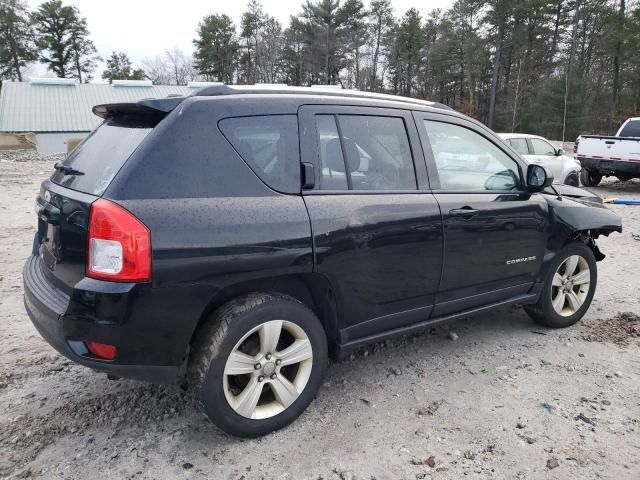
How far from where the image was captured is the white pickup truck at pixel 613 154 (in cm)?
1228

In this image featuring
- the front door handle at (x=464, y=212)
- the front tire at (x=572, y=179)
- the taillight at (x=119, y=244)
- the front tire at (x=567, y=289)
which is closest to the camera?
the taillight at (x=119, y=244)

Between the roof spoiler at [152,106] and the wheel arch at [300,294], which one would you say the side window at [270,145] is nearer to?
the roof spoiler at [152,106]

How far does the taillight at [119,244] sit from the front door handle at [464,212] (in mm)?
2010

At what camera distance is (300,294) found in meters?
2.76

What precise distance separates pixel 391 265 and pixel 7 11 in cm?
6073

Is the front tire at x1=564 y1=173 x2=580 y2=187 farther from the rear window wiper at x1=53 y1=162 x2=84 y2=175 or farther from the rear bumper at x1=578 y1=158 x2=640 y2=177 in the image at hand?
the rear window wiper at x1=53 y1=162 x2=84 y2=175

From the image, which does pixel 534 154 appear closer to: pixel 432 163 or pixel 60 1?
pixel 432 163

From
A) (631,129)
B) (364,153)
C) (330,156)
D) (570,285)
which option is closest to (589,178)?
(631,129)

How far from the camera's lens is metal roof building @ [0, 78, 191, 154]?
31562 millimetres

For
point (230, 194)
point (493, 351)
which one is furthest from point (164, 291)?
point (493, 351)

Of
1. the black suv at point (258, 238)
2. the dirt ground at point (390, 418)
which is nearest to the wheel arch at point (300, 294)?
the black suv at point (258, 238)

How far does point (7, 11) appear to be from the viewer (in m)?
48.2

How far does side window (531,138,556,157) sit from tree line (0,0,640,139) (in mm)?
24125

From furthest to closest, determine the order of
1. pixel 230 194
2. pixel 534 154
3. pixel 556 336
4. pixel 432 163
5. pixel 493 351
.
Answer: pixel 534 154, pixel 556 336, pixel 493 351, pixel 432 163, pixel 230 194
